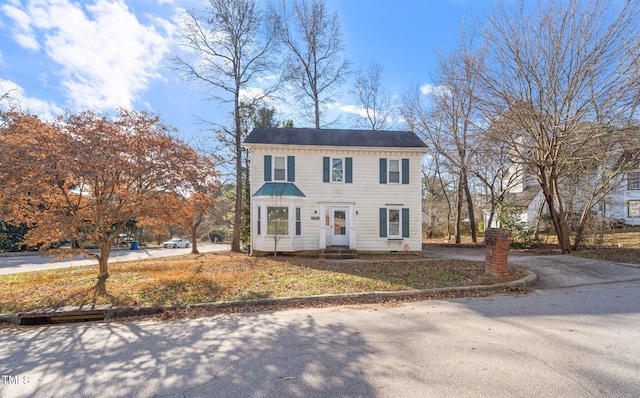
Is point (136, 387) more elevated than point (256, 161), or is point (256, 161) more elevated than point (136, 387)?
point (256, 161)

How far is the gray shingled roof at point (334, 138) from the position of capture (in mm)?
15072

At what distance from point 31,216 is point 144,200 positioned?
8.54 ft

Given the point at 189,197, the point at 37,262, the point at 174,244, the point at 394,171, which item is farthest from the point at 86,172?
the point at 174,244

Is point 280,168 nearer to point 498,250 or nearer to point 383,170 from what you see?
point 383,170

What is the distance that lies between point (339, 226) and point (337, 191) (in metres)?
1.71

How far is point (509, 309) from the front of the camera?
5719mm

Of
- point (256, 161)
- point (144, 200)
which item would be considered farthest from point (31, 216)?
point (256, 161)

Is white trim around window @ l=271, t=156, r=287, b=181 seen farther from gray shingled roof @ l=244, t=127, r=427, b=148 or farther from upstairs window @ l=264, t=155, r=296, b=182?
gray shingled roof @ l=244, t=127, r=427, b=148

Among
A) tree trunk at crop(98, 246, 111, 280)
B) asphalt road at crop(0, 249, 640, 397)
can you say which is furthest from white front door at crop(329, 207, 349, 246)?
tree trunk at crop(98, 246, 111, 280)

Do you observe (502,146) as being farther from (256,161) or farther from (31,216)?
(31,216)

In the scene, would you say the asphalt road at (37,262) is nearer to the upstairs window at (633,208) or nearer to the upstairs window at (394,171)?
the upstairs window at (394,171)

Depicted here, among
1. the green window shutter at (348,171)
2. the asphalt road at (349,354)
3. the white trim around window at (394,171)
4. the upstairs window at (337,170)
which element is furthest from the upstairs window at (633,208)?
the asphalt road at (349,354)

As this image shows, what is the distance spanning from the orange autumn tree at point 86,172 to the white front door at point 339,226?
24.9 feet

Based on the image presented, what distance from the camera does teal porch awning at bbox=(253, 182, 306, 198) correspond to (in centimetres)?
1391
